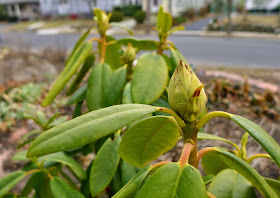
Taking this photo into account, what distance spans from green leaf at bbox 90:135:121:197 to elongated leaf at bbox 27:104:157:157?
45 cm

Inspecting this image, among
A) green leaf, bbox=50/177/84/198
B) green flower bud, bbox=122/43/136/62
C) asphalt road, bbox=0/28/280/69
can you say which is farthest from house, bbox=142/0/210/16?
green leaf, bbox=50/177/84/198

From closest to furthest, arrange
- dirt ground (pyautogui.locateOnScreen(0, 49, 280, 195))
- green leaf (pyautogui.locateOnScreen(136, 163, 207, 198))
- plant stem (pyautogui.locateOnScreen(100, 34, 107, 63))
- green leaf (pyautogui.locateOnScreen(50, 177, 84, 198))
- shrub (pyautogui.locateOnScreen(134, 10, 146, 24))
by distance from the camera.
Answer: green leaf (pyautogui.locateOnScreen(136, 163, 207, 198)), green leaf (pyautogui.locateOnScreen(50, 177, 84, 198)), plant stem (pyautogui.locateOnScreen(100, 34, 107, 63)), dirt ground (pyautogui.locateOnScreen(0, 49, 280, 195)), shrub (pyautogui.locateOnScreen(134, 10, 146, 24))

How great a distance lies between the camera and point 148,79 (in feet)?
3.15

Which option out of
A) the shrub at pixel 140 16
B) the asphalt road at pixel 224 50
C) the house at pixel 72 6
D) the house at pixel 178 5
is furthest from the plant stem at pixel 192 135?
the house at pixel 72 6

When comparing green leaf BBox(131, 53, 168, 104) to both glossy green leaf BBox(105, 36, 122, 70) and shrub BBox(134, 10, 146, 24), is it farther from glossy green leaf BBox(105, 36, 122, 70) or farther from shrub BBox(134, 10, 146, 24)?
shrub BBox(134, 10, 146, 24)

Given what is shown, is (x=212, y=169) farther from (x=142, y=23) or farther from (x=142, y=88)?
(x=142, y=23)

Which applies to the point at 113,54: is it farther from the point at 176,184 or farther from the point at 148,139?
the point at 176,184

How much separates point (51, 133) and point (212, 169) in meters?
0.67

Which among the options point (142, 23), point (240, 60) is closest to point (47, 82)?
point (240, 60)

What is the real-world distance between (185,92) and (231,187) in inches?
16.2

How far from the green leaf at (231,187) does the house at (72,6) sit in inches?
973

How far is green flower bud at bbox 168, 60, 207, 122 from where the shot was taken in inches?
21.9

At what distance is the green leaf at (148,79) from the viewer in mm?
917

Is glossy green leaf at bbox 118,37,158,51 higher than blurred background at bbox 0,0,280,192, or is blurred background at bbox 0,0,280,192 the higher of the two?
glossy green leaf at bbox 118,37,158,51
